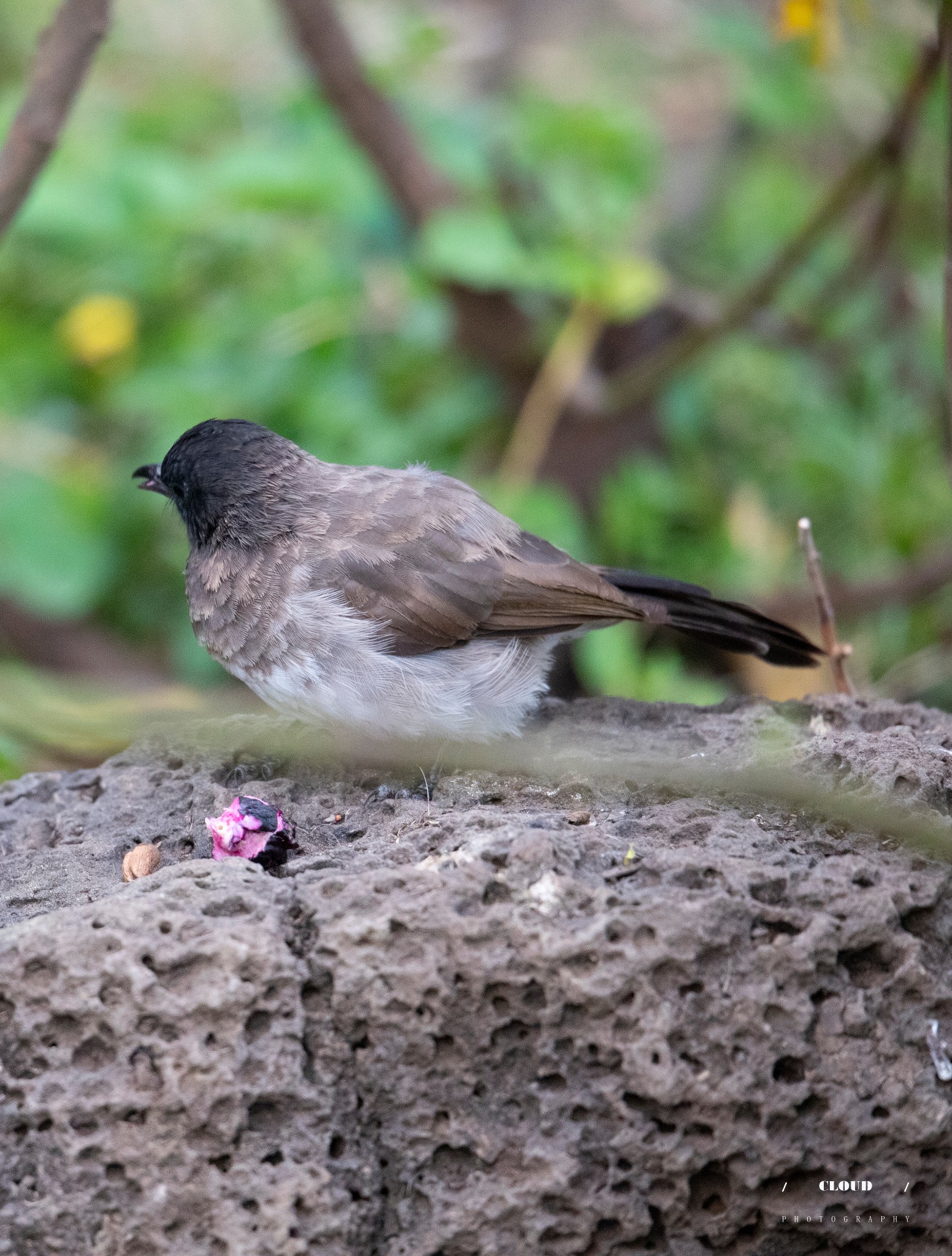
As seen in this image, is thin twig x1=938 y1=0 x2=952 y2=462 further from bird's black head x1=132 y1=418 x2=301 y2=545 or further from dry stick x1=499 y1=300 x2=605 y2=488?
dry stick x1=499 y1=300 x2=605 y2=488

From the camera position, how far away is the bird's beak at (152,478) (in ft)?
12.8

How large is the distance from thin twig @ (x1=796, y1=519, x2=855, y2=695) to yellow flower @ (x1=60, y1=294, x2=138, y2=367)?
13.9 feet

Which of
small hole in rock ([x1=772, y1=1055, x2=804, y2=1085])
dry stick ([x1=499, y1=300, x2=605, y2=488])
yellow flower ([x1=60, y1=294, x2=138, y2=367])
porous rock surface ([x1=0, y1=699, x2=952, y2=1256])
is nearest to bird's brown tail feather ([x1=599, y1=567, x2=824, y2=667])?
porous rock surface ([x1=0, y1=699, x2=952, y2=1256])

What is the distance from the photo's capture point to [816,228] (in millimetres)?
5879

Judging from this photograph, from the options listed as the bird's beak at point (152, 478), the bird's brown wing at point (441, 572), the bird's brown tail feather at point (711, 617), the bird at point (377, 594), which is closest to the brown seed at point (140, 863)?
the bird at point (377, 594)

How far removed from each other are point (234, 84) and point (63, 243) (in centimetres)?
274

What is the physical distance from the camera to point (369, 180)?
7082 mm

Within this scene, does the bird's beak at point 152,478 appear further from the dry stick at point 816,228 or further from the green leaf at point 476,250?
the dry stick at point 816,228

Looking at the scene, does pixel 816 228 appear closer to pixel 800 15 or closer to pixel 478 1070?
pixel 800 15

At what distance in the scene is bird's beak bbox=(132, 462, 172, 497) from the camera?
3914mm

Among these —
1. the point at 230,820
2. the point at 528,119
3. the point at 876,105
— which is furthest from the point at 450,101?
the point at 230,820

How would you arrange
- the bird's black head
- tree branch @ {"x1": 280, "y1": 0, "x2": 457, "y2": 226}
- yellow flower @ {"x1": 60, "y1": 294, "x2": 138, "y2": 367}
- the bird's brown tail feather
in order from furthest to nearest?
yellow flower @ {"x1": 60, "y1": 294, "x2": 138, "y2": 367} < tree branch @ {"x1": 280, "y1": 0, "x2": 457, "y2": 226} < the bird's brown tail feather < the bird's black head

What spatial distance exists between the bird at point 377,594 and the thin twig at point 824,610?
0.23 feet

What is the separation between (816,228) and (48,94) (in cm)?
329
